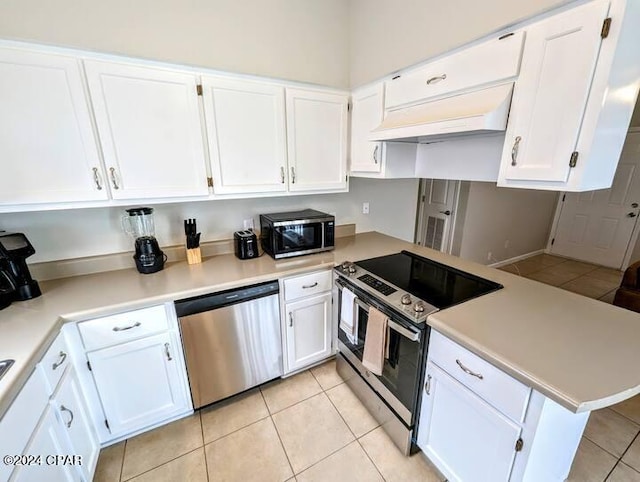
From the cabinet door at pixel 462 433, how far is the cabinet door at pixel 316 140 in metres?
1.48

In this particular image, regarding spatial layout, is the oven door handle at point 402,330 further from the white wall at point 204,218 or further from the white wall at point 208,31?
the white wall at point 208,31

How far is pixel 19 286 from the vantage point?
1.42 m

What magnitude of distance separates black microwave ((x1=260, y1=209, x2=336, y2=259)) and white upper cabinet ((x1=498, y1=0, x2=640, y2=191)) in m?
1.26

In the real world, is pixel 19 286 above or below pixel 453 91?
below

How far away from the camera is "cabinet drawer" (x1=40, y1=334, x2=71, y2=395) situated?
112cm

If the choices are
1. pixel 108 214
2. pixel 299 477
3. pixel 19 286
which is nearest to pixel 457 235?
pixel 299 477

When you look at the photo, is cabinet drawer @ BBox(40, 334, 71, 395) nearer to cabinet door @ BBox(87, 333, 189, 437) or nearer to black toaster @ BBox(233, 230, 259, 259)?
cabinet door @ BBox(87, 333, 189, 437)

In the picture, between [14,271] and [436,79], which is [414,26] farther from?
[14,271]

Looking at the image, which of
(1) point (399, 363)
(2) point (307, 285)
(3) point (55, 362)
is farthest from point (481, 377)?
(3) point (55, 362)

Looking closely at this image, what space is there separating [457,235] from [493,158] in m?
2.38

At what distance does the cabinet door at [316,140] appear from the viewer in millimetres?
1950

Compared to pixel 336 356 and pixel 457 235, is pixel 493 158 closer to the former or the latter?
pixel 336 356

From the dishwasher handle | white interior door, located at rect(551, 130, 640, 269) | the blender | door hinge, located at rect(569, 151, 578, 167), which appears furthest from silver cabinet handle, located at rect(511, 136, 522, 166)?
white interior door, located at rect(551, 130, 640, 269)

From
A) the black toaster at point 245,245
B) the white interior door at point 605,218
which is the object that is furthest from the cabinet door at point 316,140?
the white interior door at point 605,218
